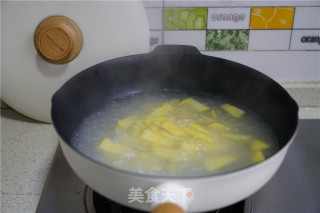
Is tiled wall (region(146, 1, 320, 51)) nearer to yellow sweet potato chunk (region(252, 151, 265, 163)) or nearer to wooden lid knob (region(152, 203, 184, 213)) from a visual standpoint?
yellow sweet potato chunk (region(252, 151, 265, 163))

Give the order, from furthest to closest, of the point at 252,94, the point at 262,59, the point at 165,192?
the point at 262,59 < the point at 252,94 < the point at 165,192

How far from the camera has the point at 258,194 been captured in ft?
2.66

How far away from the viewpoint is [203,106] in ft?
3.00

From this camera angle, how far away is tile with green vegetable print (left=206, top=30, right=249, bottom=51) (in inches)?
42.9

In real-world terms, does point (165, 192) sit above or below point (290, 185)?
above

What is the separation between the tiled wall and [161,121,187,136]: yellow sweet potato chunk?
0.38 meters

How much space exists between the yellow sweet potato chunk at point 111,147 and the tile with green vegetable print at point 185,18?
463mm

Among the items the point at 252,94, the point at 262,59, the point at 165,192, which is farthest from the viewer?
the point at 262,59

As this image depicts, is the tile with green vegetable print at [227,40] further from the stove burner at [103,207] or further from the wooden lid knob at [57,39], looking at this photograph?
the stove burner at [103,207]

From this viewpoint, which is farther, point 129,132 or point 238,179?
point 129,132

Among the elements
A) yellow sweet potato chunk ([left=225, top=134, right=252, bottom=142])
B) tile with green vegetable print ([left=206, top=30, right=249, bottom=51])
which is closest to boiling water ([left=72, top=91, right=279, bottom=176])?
yellow sweet potato chunk ([left=225, top=134, right=252, bottom=142])

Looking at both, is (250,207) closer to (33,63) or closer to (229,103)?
(229,103)

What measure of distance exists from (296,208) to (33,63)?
28.6 inches

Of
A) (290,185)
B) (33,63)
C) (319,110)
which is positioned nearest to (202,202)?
(290,185)
